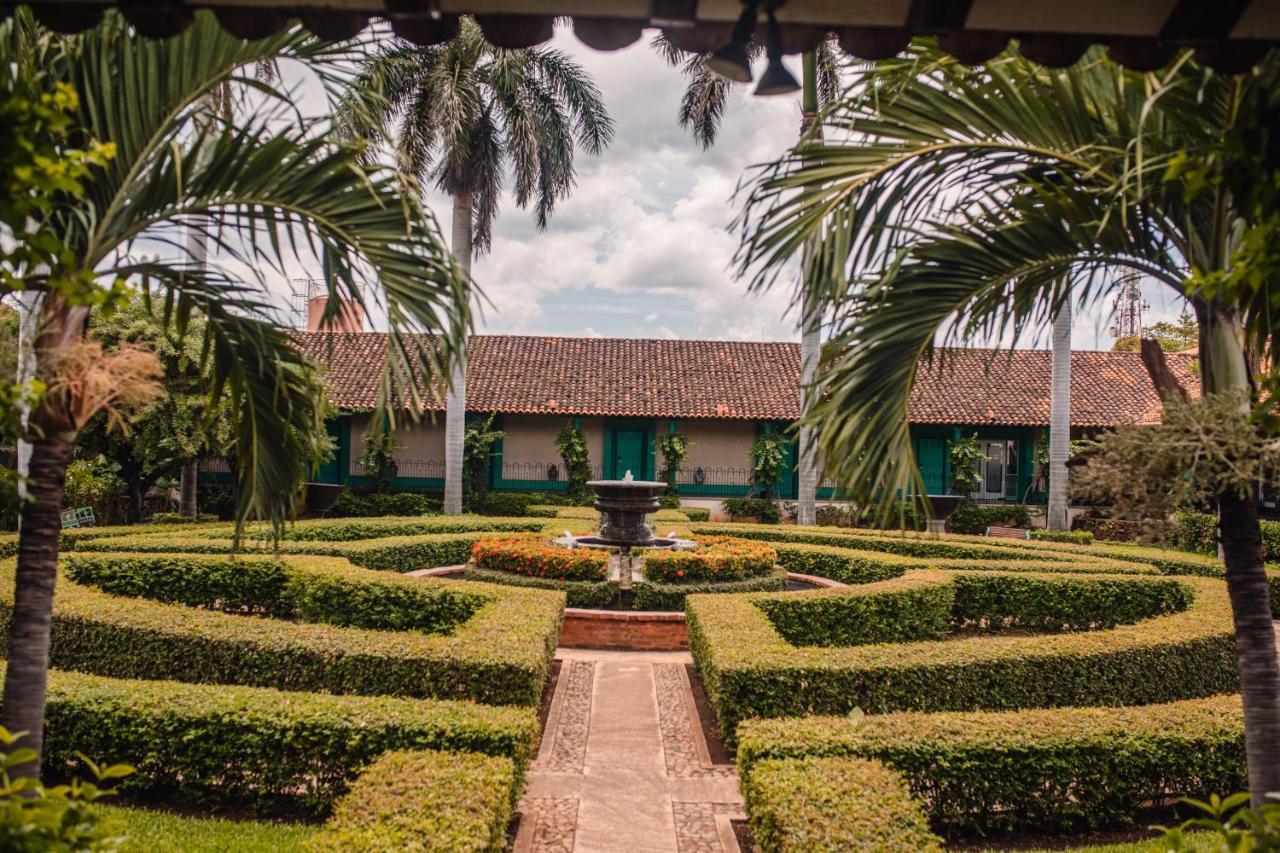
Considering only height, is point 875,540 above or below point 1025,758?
above

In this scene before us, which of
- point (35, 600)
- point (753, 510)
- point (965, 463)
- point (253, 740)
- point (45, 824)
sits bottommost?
point (253, 740)

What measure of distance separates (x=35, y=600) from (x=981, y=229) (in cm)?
431

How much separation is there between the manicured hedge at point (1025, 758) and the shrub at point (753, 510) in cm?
1759

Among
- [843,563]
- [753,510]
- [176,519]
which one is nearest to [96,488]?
[176,519]

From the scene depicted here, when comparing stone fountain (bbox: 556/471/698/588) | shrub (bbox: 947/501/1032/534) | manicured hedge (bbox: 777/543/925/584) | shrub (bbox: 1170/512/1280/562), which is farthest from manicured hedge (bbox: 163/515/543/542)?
shrub (bbox: 947/501/1032/534)

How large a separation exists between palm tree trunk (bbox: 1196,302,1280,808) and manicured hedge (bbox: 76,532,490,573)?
9.42 m

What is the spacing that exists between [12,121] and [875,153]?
298cm

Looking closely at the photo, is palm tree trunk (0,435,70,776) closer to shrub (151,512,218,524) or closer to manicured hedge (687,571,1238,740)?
manicured hedge (687,571,1238,740)

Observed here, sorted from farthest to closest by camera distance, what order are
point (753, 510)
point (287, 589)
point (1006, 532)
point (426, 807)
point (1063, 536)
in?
point (753, 510)
point (1006, 532)
point (1063, 536)
point (287, 589)
point (426, 807)

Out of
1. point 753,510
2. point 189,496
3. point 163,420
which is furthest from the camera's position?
point 753,510

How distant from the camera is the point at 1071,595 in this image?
10.3 metres

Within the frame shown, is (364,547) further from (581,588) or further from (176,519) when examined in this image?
(176,519)

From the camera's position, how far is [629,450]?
25109 millimetres

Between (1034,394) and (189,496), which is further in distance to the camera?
(1034,394)
